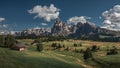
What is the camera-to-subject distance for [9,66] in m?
84.8

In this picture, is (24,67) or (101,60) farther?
(101,60)

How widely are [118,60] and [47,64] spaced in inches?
1592

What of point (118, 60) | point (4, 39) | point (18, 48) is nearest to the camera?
point (118, 60)

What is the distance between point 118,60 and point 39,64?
44046 millimetres

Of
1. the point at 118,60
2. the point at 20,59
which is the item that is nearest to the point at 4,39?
the point at 20,59

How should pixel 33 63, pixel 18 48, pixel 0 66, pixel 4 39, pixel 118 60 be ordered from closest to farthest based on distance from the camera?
pixel 0 66
pixel 33 63
pixel 118 60
pixel 18 48
pixel 4 39

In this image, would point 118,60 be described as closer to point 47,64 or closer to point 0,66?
point 47,64

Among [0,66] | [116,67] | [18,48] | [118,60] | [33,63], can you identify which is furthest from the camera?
[18,48]

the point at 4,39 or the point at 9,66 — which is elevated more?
the point at 4,39

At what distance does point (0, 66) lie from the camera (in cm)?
8312

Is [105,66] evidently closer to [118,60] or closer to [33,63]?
[118,60]

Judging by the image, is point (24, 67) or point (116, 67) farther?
point (116, 67)

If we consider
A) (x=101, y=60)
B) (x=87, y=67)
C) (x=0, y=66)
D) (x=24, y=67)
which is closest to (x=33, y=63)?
(x=24, y=67)

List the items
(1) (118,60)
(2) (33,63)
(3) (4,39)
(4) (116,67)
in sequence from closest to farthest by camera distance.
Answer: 1. (2) (33,63)
2. (4) (116,67)
3. (1) (118,60)
4. (3) (4,39)
